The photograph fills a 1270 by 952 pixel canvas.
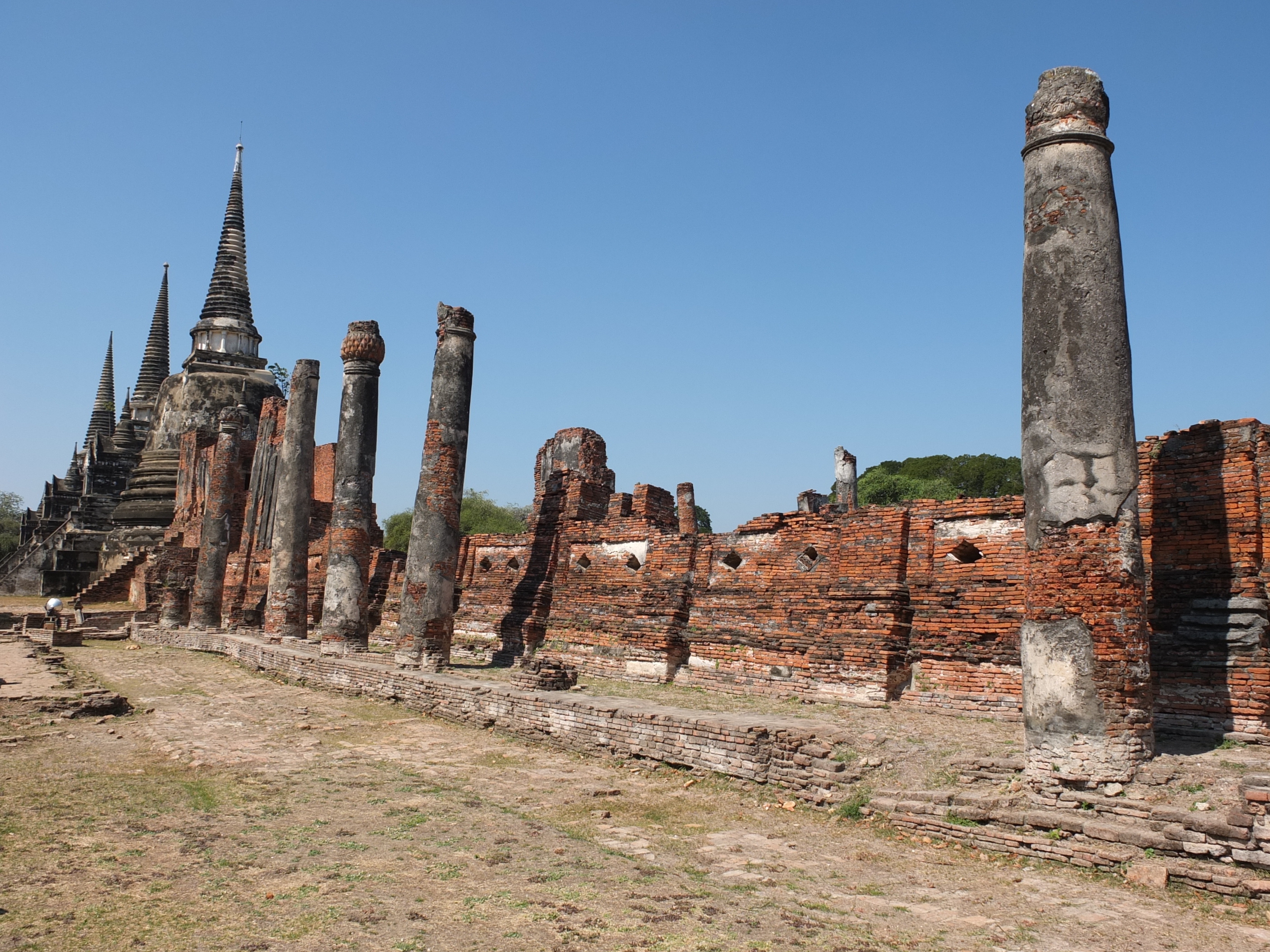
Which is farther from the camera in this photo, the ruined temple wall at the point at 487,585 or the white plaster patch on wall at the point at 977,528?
the ruined temple wall at the point at 487,585

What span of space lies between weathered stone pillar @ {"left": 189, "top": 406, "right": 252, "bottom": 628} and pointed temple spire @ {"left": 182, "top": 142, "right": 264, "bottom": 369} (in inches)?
631

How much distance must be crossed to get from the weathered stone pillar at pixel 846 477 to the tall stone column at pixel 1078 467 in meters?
15.3

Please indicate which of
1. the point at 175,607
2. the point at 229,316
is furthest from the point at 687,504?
the point at 229,316

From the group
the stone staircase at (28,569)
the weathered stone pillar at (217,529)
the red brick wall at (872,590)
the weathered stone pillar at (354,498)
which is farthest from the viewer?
the stone staircase at (28,569)

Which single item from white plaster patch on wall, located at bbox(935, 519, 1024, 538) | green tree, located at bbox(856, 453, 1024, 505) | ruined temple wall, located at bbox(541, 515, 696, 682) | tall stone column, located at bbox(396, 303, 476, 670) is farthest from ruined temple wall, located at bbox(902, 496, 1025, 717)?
green tree, located at bbox(856, 453, 1024, 505)

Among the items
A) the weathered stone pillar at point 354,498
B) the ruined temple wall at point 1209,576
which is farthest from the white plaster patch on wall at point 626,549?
the ruined temple wall at point 1209,576

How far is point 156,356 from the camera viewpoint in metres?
52.0

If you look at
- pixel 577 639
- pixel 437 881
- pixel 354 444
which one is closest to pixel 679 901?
pixel 437 881

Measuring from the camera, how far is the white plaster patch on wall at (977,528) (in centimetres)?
1016

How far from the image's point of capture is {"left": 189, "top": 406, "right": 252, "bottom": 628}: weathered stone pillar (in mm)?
23812

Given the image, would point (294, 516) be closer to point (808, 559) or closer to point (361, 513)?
point (361, 513)

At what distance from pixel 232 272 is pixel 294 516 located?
87.9 feet

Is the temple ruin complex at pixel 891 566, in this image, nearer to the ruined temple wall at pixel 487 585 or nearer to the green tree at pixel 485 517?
the ruined temple wall at pixel 487 585

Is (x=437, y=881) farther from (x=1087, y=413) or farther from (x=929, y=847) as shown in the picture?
(x=1087, y=413)
